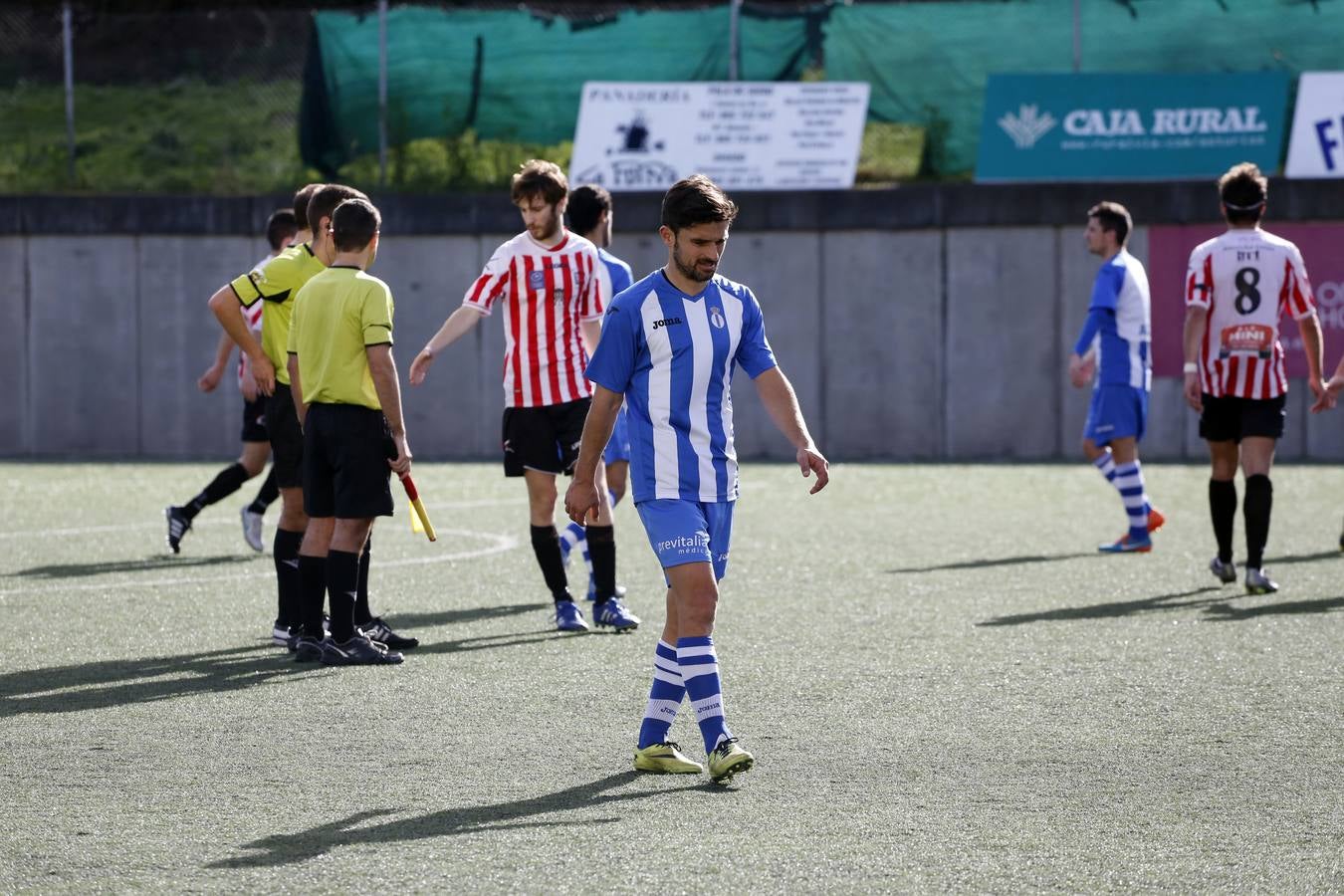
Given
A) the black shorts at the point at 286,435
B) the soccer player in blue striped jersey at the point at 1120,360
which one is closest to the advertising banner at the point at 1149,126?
the soccer player in blue striped jersey at the point at 1120,360

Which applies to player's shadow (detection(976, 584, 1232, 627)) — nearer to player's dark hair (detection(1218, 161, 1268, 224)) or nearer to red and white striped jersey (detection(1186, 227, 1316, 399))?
red and white striped jersey (detection(1186, 227, 1316, 399))

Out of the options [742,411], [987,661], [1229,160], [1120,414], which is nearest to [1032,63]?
[1229,160]

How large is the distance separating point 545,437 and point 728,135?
38.8 ft

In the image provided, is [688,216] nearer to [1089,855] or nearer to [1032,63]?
[1089,855]

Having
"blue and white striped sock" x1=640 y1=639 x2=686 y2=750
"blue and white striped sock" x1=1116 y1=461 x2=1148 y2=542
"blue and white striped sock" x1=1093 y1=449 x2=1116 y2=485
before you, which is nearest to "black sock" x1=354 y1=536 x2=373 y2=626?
"blue and white striped sock" x1=640 y1=639 x2=686 y2=750

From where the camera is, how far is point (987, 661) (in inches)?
300

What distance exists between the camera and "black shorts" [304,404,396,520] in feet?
24.7

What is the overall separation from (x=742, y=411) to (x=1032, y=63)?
4669 millimetres

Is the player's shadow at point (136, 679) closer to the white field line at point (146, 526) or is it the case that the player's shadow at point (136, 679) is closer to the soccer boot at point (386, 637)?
the soccer boot at point (386, 637)

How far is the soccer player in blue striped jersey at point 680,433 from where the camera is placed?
5.70m

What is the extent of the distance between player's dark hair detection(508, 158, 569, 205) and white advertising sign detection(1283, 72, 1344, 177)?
12492 mm

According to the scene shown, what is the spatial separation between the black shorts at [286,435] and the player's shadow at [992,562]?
11.3 feet

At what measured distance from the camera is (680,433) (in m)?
5.77

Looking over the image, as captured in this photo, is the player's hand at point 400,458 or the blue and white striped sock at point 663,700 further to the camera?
the player's hand at point 400,458
